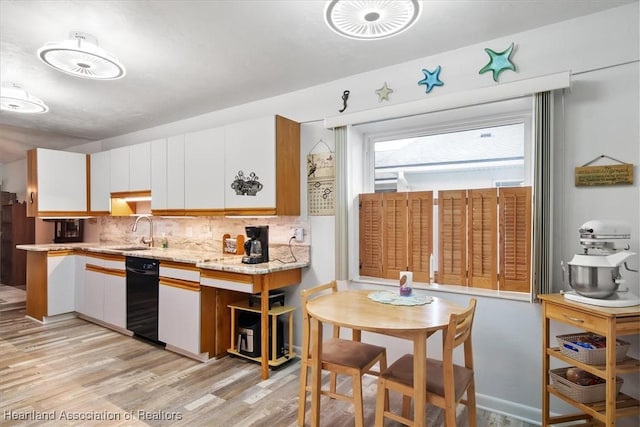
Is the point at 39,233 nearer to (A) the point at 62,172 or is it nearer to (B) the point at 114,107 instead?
(A) the point at 62,172

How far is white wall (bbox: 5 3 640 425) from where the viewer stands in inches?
78.6

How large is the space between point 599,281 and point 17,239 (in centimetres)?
860

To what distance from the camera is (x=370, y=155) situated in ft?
10.4

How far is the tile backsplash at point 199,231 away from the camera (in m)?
3.41

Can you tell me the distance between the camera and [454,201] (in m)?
2.64

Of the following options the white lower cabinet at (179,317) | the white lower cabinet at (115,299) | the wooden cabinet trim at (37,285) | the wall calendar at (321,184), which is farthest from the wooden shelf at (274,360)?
the wooden cabinet trim at (37,285)

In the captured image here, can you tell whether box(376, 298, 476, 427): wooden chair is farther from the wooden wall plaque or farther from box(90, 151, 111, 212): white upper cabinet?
box(90, 151, 111, 212): white upper cabinet

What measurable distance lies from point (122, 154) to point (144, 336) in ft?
7.60

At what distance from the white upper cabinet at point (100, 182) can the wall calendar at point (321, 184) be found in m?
3.08

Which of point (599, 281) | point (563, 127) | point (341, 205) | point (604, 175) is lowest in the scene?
point (599, 281)

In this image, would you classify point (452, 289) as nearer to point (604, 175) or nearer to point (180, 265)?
point (604, 175)

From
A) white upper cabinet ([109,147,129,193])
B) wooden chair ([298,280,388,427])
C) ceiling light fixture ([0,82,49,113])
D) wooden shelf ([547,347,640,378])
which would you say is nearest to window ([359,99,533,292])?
wooden shelf ([547,347,640,378])

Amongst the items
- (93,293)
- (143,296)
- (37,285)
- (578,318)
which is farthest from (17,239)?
(578,318)

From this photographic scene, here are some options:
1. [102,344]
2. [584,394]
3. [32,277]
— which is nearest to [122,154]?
[32,277]
